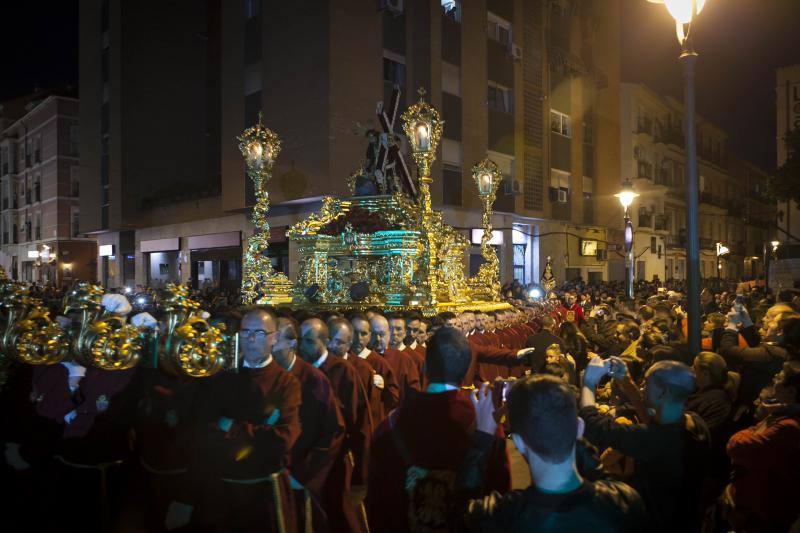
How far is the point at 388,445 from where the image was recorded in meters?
2.98

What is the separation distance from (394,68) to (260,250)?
10805mm

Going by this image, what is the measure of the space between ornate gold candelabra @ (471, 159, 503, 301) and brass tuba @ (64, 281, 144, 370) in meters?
8.74

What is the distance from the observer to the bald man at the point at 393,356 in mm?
6188

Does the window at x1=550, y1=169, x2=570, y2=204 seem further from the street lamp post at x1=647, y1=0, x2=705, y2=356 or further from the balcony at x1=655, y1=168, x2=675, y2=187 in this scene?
the street lamp post at x1=647, y1=0, x2=705, y2=356

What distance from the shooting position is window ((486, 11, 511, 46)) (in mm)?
23828

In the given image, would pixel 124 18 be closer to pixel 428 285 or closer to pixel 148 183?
pixel 148 183

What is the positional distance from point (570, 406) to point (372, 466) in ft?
4.17

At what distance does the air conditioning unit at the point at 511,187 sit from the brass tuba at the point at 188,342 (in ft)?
69.4

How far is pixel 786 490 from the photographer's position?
3.20 metres

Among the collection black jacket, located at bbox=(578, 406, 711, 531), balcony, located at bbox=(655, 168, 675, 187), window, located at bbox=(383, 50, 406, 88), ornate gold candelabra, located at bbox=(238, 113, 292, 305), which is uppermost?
window, located at bbox=(383, 50, 406, 88)

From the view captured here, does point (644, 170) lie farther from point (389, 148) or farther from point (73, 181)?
point (73, 181)

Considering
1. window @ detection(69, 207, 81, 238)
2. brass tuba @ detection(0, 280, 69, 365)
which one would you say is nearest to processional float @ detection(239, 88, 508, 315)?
brass tuba @ detection(0, 280, 69, 365)

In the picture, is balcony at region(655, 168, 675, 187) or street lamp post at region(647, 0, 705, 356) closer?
street lamp post at region(647, 0, 705, 356)

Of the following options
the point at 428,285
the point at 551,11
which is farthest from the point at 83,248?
the point at 428,285
